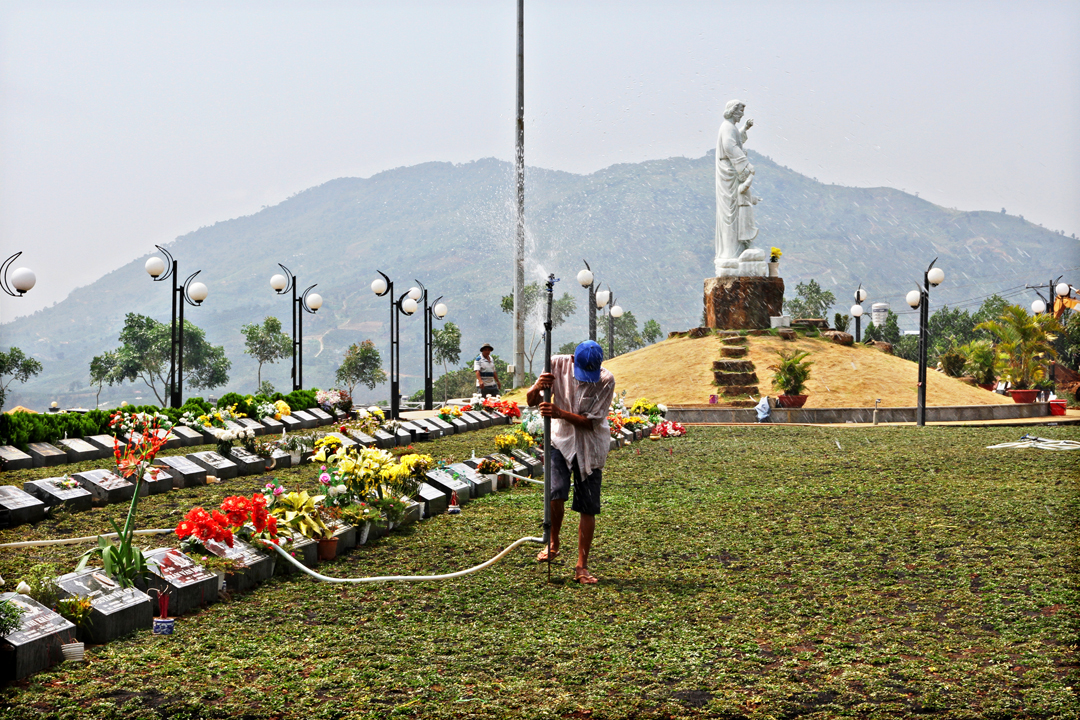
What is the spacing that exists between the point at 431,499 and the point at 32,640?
14.5ft

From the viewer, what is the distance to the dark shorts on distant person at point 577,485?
228 inches

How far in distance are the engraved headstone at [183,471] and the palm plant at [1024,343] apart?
85.2 ft

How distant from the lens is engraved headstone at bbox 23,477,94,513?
25.9 feet

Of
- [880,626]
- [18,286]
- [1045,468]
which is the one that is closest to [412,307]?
[18,286]

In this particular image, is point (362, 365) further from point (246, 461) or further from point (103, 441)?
point (246, 461)

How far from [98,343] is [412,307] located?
548 feet

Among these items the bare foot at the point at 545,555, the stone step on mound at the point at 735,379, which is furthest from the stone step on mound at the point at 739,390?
the bare foot at the point at 545,555

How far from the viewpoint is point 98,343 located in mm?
168875

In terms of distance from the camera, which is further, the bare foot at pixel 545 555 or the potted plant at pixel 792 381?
the potted plant at pixel 792 381

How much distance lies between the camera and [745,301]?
95.8 feet

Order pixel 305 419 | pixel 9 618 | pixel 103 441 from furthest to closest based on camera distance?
pixel 305 419
pixel 103 441
pixel 9 618

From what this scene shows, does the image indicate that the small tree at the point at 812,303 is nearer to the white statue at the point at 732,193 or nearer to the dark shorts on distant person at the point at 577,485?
the white statue at the point at 732,193

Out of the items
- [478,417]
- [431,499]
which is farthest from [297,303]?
[431,499]

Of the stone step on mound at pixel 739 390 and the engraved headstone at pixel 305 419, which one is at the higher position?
the stone step on mound at pixel 739 390
